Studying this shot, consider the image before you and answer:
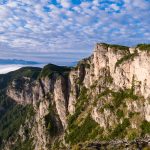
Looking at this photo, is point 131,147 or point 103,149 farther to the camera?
point 103,149

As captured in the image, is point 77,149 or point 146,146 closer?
point 146,146

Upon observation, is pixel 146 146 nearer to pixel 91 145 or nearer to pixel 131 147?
pixel 131 147

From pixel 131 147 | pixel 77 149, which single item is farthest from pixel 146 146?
pixel 77 149

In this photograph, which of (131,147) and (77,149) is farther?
(77,149)

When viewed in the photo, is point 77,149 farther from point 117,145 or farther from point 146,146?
point 146,146

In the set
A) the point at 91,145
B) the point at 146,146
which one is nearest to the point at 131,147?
the point at 146,146

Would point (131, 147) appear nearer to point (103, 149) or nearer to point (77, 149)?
point (103, 149)

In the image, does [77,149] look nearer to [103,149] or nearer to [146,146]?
[103,149]

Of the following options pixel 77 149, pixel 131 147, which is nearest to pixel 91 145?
pixel 77 149
